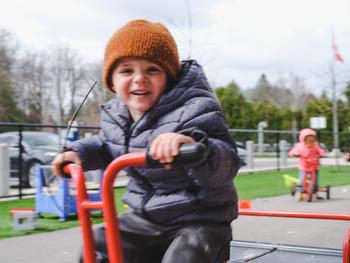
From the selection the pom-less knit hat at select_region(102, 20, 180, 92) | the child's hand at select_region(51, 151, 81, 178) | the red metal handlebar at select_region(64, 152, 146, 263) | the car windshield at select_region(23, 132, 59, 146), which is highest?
the pom-less knit hat at select_region(102, 20, 180, 92)

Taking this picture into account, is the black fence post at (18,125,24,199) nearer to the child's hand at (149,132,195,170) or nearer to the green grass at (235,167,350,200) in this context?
the green grass at (235,167,350,200)

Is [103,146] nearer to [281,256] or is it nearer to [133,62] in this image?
[133,62]

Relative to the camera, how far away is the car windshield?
34.9ft

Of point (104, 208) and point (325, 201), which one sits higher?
point (104, 208)

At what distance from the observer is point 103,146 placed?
2186 millimetres

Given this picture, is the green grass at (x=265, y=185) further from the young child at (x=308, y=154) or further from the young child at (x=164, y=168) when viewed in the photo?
the young child at (x=164, y=168)

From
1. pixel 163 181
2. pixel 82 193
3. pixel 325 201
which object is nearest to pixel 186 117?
pixel 163 181

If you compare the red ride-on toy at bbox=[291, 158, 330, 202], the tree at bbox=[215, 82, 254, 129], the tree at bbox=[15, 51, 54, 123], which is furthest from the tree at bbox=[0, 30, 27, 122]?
the red ride-on toy at bbox=[291, 158, 330, 202]

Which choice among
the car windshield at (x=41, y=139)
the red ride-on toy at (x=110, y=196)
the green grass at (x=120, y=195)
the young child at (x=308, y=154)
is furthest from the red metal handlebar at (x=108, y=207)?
the car windshield at (x=41, y=139)

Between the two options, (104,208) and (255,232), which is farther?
(255,232)

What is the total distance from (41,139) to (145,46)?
9.64 m

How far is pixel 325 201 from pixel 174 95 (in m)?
7.76

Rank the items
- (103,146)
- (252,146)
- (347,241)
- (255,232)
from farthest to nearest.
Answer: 1. (252,146)
2. (255,232)
3. (347,241)
4. (103,146)

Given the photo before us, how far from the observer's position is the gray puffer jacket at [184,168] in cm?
180
